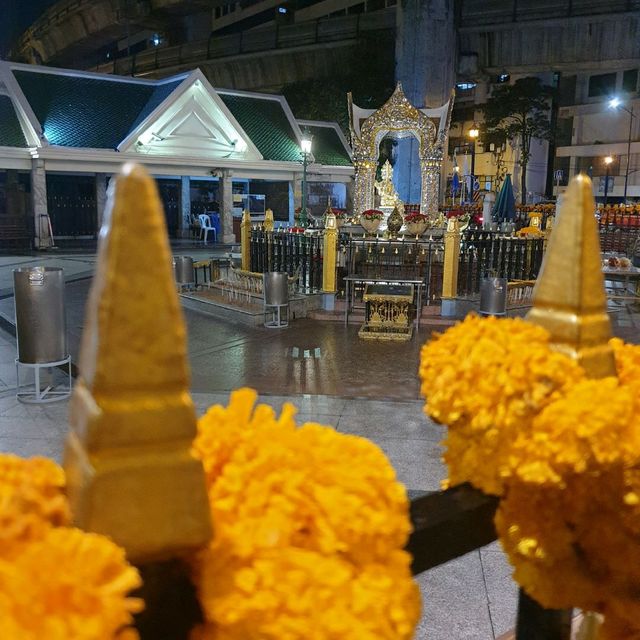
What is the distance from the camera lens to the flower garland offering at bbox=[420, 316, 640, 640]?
1340 mm

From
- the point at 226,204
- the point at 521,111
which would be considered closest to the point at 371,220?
the point at 226,204

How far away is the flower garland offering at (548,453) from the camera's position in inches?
52.7

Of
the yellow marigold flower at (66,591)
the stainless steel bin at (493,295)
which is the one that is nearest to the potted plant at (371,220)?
the stainless steel bin at (493,295)

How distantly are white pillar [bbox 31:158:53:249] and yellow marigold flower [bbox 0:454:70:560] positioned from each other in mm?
23296

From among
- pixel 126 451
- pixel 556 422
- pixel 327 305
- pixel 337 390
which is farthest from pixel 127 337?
pixel 327 305

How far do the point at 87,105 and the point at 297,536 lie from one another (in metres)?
26.3

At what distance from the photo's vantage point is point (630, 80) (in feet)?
133

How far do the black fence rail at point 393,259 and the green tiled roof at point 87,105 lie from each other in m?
14.8

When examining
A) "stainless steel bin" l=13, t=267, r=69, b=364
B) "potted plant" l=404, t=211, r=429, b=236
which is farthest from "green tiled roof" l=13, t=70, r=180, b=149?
"stainless steel bin" l=13, t=267, r=69, b=364

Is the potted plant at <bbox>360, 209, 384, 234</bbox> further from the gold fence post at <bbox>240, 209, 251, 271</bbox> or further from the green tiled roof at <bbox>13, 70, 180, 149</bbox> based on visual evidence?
the green tiled roof at <bbox>13, 70, 180, 149</bbox>

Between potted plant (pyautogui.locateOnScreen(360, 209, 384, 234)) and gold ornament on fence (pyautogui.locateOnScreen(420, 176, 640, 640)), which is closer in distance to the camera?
gold ornament on fence (pyautogui.locateOnScreen(420, 176, 640, 640))

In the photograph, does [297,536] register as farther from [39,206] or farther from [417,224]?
[39,206]

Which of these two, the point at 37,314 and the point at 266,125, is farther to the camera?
the point at 266,125

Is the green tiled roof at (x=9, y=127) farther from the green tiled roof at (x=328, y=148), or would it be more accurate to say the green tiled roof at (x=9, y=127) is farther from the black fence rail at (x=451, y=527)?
the black fence rail at (x=451, y=527)
